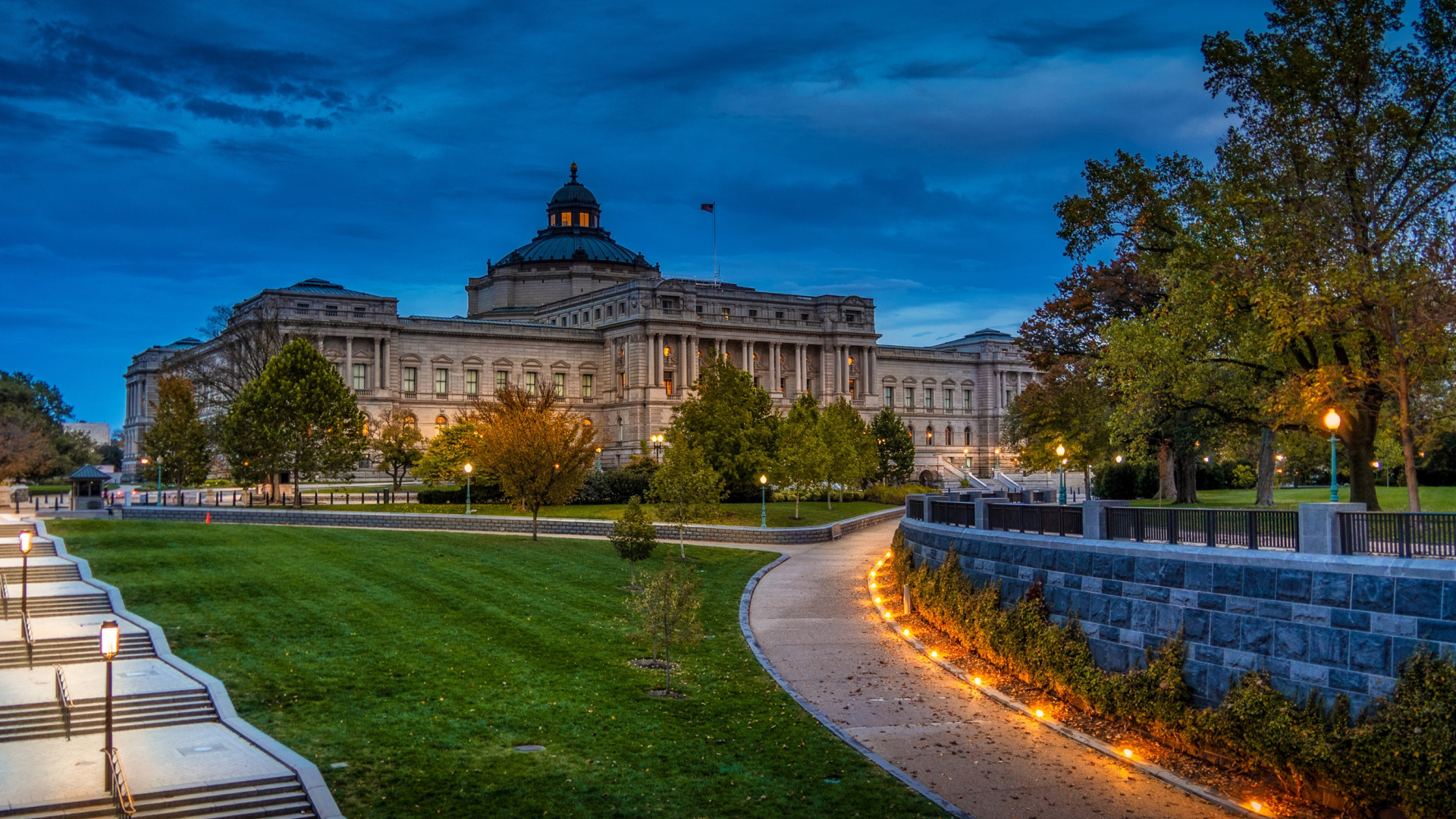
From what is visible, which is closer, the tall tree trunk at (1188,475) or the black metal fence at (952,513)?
the black metal fence at (952,513)

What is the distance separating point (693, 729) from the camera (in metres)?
21.5

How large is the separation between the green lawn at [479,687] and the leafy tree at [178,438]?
90.4 ft

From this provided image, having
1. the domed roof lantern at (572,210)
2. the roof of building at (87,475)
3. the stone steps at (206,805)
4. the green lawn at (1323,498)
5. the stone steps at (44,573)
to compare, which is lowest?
the stone steps at (206,805)

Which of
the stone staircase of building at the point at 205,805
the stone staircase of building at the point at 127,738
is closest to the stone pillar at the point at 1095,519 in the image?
the stone staircase of building at the point at 127,738

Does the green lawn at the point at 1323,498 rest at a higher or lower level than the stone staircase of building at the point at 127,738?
higher

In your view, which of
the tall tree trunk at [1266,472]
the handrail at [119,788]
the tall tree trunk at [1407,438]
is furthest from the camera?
the tall tree trunk at [1266,472]

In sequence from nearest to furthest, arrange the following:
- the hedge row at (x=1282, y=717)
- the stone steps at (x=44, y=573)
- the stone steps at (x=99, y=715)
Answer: the hedge row at (x=1282, y=717), the stone steps at (x=99, y=715), the stone steps at (x=44, y=573)

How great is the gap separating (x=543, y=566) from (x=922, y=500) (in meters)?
12.8

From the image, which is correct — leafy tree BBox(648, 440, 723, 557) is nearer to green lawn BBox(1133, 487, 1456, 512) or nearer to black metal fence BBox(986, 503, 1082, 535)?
green lawn BBox(1133, 487, 1456, 512)

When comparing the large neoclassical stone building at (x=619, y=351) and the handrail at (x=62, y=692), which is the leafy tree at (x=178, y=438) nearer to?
the large neoclassical stone building at (x=619, y=351)

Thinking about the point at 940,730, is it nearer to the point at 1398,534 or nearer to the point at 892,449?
the point at 1398,534

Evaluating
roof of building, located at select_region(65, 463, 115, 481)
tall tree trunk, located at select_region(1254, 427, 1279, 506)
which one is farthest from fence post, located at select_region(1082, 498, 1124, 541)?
roof of building, located at select_region(65, 463, 115, 481)

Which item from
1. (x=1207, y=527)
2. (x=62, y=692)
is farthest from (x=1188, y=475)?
(x=62, y=692)

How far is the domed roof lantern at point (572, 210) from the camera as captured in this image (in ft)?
428
